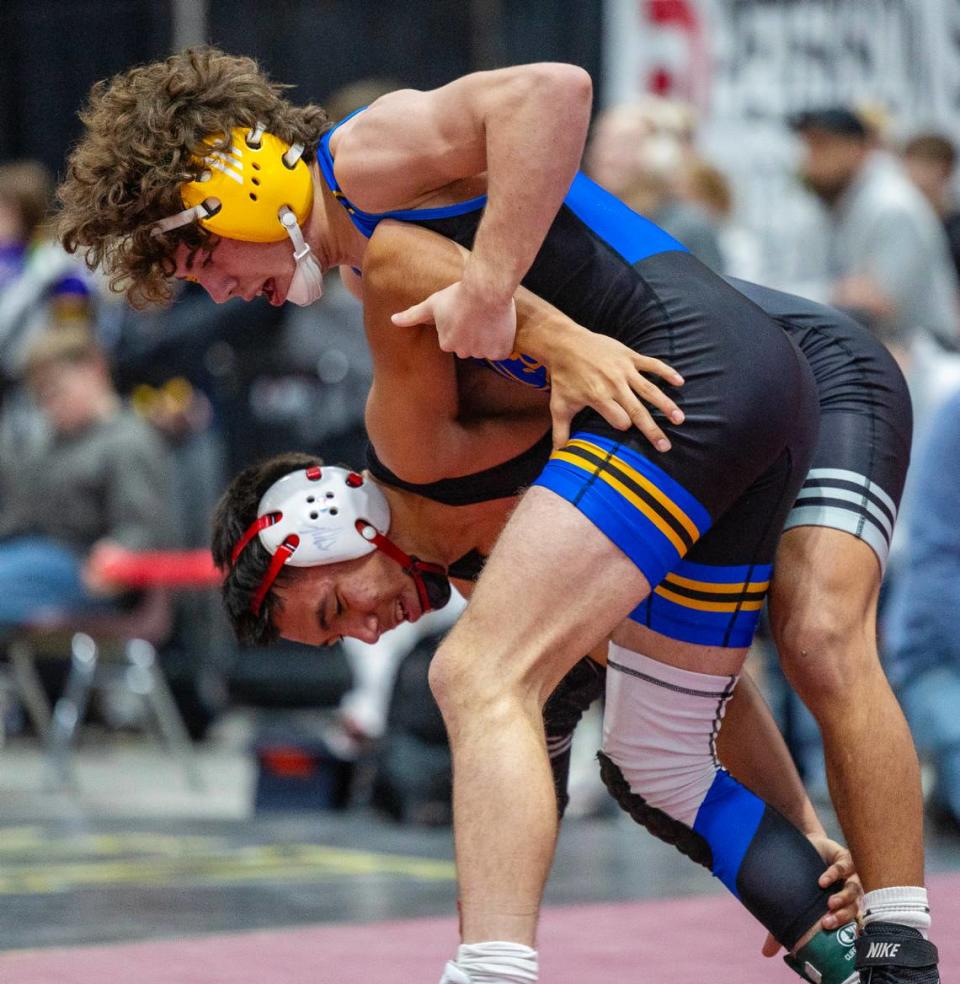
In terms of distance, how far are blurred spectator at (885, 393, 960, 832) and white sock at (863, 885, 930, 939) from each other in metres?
2.46

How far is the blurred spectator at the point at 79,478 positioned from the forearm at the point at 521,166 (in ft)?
13.6

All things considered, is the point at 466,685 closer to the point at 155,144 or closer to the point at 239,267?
the point at 239,267

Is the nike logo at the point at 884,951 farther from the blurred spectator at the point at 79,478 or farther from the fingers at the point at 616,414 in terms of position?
the blurred spectator at the point at 79,478

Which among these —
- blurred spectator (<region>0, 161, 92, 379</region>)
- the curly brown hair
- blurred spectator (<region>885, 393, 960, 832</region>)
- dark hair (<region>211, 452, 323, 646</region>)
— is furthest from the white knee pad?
blurred spectator (<region>0, 161, 92, 379</region>)

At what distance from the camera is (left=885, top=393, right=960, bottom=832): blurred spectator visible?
5312mm

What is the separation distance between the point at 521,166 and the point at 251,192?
0.46 m

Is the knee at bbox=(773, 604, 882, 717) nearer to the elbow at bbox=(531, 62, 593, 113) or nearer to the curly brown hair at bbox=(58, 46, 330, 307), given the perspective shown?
the elbow at bbox=(531, 62, 593, 113)

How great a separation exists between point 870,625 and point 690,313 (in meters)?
0.62

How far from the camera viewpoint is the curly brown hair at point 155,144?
279 centimetres

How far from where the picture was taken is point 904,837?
2875mm

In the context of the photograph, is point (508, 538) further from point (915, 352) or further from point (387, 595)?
point (915, 352)

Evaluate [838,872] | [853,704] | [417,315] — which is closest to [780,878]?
[838,872]

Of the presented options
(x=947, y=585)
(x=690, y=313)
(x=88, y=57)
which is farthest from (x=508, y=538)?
(x=88, y=57)

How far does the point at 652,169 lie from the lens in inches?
240
